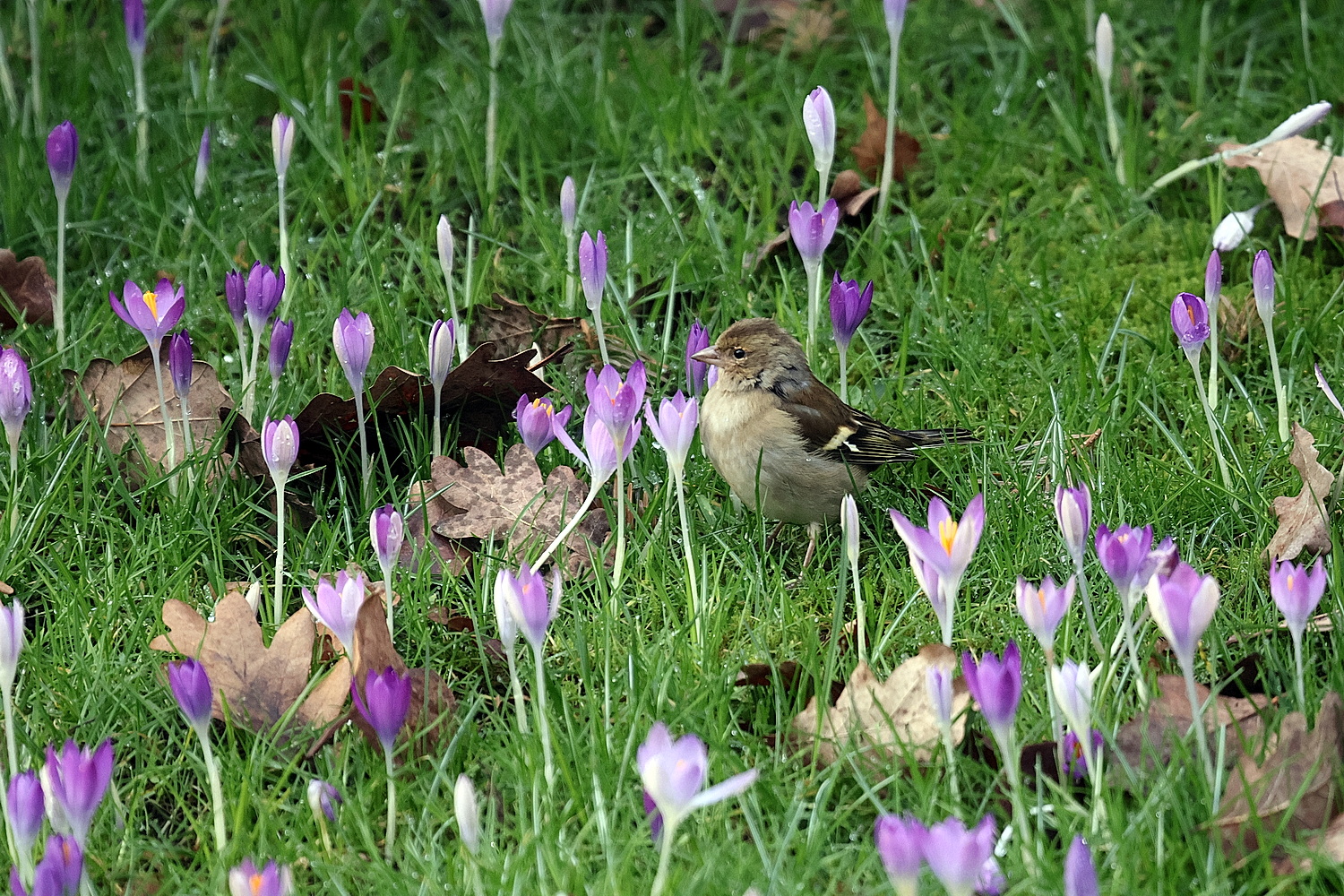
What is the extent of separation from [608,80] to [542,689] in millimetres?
3345

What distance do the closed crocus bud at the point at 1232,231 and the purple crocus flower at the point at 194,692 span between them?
3.22 meters

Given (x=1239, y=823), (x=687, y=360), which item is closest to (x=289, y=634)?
(x=687, y=360)

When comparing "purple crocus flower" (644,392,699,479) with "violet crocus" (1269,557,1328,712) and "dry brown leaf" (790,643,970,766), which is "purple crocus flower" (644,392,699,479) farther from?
"violet crocus" (1269,557,1328,712)

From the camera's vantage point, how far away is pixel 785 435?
11.5 ft

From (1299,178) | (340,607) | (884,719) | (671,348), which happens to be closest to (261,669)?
(340,607)

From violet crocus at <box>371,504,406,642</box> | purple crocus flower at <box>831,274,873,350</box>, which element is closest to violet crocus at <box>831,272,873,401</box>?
purple crocus flower at <box>831,274,873,350</box>

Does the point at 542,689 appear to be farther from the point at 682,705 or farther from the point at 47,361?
the point at 47,361

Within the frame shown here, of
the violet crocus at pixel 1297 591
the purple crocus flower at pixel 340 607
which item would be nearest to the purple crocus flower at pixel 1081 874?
the violet crocus at pixel 1297 591

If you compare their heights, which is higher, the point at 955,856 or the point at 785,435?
the point at 955,856

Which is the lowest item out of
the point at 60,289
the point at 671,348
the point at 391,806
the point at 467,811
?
the point at 391,806

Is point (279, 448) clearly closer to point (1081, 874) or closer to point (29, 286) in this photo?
point (1081, 874)

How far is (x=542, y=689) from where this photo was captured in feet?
7.84

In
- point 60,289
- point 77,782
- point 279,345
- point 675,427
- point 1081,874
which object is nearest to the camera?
point 1081,874

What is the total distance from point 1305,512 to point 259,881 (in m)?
2.29
